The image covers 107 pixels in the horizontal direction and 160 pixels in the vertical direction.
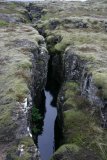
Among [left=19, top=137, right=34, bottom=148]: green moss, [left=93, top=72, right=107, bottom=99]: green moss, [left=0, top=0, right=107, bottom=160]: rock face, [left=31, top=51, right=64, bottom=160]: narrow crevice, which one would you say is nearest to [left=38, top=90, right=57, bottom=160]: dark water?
[left=31, top=51, right=64, bottom=160]: narrow crevice

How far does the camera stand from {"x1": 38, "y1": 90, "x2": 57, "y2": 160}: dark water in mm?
43744

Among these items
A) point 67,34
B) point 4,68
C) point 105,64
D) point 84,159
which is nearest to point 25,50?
point 4,68

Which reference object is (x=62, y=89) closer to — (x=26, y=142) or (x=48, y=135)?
(x=48, y=135)

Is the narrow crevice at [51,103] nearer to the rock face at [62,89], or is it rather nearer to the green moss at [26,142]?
the rock face at [62,89]

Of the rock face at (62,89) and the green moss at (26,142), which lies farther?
the rock face at (62,89)

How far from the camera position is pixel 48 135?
158ft

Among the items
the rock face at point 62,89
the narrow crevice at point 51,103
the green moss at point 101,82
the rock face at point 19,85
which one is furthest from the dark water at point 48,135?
the green moss at point 101,82

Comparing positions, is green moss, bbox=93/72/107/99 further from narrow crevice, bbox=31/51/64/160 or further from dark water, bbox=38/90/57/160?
dark water, bbox=38/90/57/160

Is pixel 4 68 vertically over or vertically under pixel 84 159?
over

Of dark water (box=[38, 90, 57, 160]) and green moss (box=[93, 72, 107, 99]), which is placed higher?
green moss (box=[93, 72, 107, 99])

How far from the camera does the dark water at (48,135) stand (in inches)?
1722

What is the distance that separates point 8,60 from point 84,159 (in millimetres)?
23110

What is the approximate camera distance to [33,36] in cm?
6688

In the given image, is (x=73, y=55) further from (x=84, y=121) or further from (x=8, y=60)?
(x=84, y=121)
